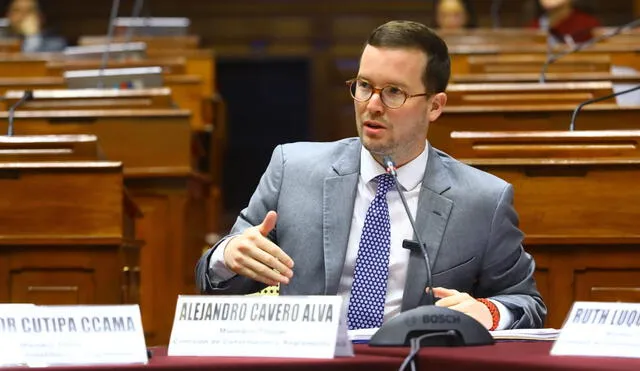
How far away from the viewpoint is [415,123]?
8.16ft

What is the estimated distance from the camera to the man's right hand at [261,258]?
2.13 meters

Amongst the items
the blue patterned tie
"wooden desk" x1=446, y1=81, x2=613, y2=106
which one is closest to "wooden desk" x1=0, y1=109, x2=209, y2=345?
"wooden desk" x1=446, y1=81, x2=613, y2=106

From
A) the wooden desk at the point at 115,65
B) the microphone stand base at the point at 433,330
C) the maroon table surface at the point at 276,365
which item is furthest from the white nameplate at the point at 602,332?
the wooden desk at the point at 115,65

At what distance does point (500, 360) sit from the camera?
1659 millimetres

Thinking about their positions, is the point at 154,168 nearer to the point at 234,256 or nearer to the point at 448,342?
the point at 234,256

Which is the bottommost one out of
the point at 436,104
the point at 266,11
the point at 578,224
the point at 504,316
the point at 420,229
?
the point at 266,11

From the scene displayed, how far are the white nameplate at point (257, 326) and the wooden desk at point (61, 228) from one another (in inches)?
73.0

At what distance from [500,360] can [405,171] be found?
3.08 feet

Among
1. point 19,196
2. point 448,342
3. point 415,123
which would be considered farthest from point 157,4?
point 448,342

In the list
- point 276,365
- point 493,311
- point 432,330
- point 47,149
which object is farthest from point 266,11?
point 276,365

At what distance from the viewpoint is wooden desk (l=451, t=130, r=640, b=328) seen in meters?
3.29

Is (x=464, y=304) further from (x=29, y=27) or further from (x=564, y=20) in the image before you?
(x=29, y=27)

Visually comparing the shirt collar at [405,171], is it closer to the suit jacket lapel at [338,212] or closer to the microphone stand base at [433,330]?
the suit jacket lapel at [338,212]

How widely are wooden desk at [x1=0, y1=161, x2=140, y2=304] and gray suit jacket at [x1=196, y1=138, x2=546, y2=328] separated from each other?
1.22m
